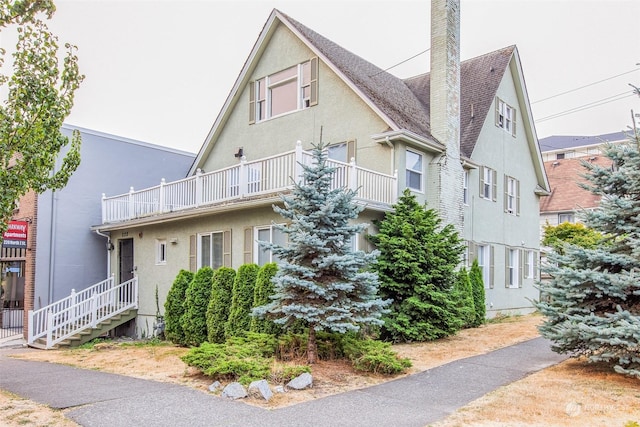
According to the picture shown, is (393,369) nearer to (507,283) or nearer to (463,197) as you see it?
(463,197)

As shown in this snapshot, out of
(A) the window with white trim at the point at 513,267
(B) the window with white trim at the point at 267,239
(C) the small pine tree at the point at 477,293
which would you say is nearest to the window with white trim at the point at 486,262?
(C) the small pine tree at the point at 477,293

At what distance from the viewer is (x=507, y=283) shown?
64.0ft

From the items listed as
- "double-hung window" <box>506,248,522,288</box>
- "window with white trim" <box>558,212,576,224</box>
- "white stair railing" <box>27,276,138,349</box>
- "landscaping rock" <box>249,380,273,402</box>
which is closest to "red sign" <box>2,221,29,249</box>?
"white stair railing" <box>27,276,138,349</box>

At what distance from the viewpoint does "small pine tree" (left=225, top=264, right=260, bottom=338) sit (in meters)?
11.8

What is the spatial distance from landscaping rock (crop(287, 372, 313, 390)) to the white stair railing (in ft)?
31.4

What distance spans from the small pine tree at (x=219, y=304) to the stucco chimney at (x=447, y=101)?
6515 mm

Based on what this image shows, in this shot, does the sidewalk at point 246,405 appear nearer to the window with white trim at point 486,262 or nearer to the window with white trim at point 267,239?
the window with white trim at point 267,239

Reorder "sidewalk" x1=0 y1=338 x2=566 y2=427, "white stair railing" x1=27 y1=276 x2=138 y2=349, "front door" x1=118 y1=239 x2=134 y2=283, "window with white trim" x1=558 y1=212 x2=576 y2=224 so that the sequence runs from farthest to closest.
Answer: "window with white trim" x1=558 y1=212 x2=576 y2=224 → "front door" x1=118 y1=239 x2=134 y2=283 → "white stair railing" x1=27 y1=276 x2=138 y2=349 → "sidewalk" x1=0 y1=338 x2=566 y2=427

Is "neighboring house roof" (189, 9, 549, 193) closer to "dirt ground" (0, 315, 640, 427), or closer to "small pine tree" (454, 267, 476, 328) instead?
"small pine tree" (454, 267, 476, 328)

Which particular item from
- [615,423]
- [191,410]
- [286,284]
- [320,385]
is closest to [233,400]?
[191,410]

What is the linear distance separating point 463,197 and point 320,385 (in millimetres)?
10065

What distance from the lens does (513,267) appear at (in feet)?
66.5

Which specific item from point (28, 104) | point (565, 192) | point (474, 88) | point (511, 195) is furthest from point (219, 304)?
point (565, 192)

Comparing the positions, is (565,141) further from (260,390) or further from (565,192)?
(260,390)
